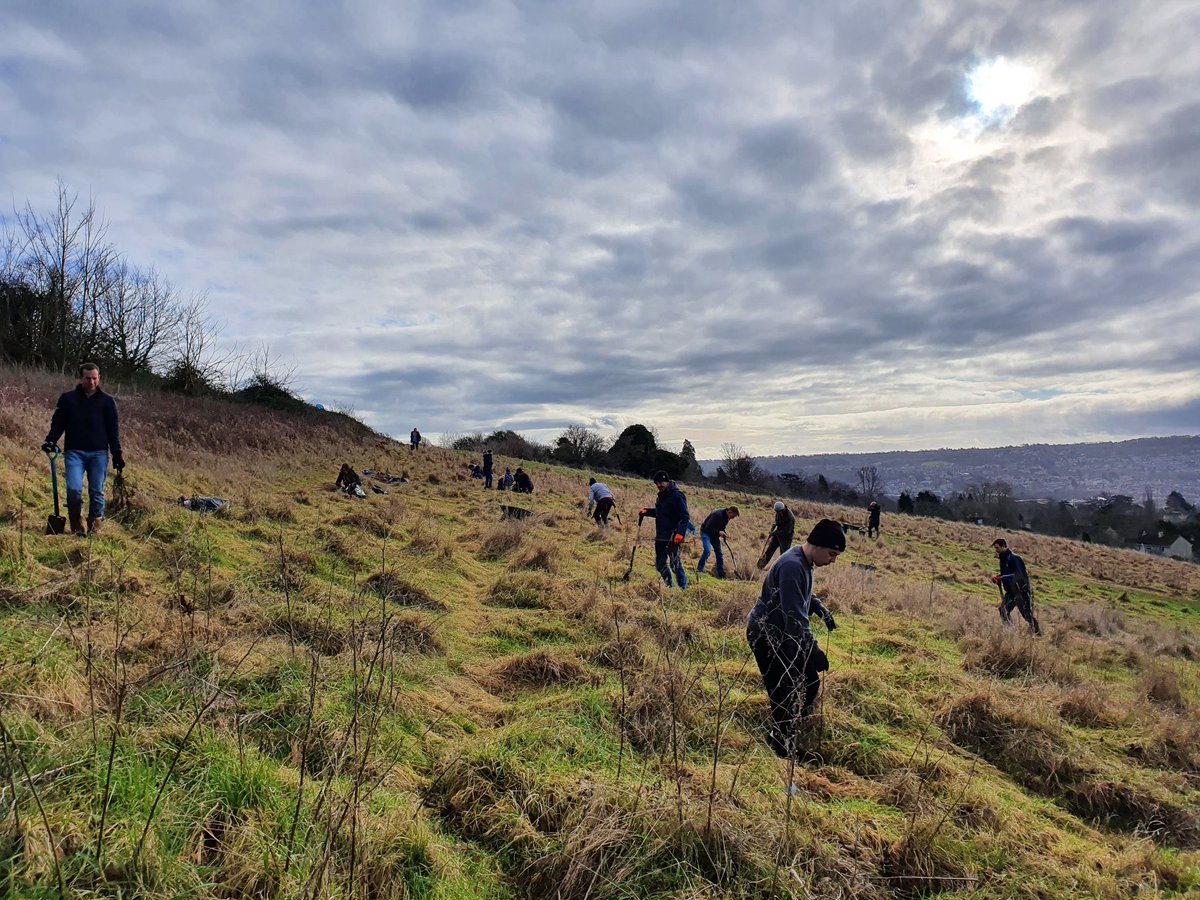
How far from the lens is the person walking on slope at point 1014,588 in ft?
35.9

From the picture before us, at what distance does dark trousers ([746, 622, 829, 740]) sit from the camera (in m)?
4.32

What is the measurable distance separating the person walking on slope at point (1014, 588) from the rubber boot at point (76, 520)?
13.7 meters

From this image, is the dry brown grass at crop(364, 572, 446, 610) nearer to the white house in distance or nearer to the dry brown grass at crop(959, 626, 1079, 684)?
the dry brown grass at crop(959, 626, 1079, 684)

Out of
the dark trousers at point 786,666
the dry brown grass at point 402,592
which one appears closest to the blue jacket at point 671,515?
the dry brown grass at point 402,592

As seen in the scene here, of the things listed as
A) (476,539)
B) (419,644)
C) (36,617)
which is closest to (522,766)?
(419,644)

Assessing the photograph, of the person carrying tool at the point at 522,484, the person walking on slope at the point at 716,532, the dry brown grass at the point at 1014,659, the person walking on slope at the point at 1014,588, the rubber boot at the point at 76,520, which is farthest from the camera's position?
the person carrying tool at the point at 522,484

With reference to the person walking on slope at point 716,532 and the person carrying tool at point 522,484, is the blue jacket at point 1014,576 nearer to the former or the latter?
the person walking on slope at point 716,532

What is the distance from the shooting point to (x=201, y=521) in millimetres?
8578

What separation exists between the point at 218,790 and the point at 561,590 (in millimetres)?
5744

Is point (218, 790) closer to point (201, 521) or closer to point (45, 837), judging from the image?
point (45, 837)

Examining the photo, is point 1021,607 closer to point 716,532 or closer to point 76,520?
point 716,532

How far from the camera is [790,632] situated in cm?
436

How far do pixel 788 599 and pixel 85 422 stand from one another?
25.5 feet

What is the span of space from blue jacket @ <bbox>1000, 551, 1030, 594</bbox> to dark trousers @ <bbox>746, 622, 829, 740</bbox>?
891 centimetres
